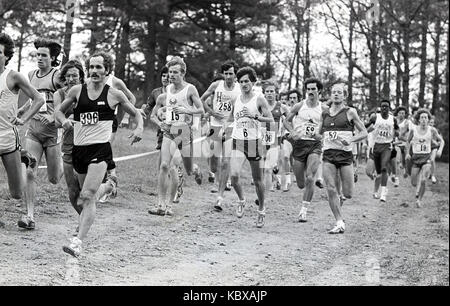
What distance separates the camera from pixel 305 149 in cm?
998

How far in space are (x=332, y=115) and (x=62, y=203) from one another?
421cm

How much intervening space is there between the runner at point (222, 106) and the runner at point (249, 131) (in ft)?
3.02

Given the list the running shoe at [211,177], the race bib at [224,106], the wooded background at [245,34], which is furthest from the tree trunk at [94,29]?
the race bib at [224,106]

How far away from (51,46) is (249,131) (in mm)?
3042

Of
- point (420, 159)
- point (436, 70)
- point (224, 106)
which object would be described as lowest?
point (420, 159)

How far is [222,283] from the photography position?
19.7ft

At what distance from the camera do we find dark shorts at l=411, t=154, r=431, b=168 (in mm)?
14055

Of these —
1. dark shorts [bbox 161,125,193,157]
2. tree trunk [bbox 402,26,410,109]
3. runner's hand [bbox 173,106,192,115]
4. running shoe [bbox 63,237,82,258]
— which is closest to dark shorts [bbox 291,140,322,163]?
dark shorts [bbox 161,125,193,157]

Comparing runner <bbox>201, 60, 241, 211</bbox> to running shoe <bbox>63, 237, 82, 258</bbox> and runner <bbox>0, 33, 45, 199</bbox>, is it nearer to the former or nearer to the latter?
runner <bbox>0, 33, 45, 199</bbox>

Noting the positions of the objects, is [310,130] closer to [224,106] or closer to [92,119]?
[224,106]

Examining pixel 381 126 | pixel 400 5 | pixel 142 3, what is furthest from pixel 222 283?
pixel 400 5

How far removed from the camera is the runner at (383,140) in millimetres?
13820

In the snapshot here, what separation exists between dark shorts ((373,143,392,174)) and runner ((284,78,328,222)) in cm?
404

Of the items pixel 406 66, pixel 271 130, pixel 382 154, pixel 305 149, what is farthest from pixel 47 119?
pixel 406 66
